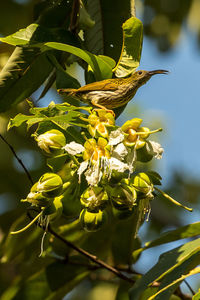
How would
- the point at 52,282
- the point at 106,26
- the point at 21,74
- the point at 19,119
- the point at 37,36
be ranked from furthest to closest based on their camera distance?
the point at 52,282 → the point at 106,26 → the point at 21,74 → the point at 37,36 → the point at 19,119

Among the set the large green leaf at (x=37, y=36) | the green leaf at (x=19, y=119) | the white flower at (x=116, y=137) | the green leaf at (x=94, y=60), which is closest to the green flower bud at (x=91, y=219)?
the white flower at (x=116, y=137)

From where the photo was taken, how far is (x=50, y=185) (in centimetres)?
141

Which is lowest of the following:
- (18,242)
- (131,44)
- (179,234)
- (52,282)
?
(52,282)

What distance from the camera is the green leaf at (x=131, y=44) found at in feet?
5.28

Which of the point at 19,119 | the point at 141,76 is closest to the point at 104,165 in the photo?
the point at 19,119

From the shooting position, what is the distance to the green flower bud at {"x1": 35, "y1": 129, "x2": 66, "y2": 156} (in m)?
1.45

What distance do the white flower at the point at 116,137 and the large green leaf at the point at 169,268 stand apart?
45cm

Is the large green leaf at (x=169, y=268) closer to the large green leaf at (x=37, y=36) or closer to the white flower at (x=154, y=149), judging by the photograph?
the white flower at (x=154, y=149)

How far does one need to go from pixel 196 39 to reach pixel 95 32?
233 cm

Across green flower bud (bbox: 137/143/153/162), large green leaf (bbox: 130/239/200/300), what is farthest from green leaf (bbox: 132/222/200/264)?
green flower bud (bbox: 137/143/153/162)

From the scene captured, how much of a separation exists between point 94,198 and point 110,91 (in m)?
0.43

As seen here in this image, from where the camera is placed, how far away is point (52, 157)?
151 centimetres

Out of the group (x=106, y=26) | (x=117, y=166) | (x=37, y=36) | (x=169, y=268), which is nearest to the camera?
(x=117, y=166)

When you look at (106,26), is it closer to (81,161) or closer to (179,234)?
(81,161)
